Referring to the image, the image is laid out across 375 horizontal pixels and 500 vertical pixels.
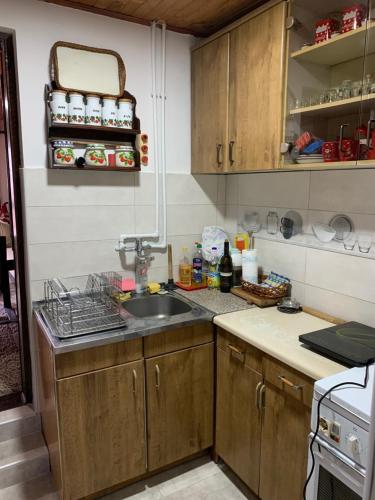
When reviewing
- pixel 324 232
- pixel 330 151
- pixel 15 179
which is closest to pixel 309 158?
pixel 330 151

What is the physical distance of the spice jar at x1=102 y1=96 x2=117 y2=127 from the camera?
193 centimetres

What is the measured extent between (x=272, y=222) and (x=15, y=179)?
4.61ft

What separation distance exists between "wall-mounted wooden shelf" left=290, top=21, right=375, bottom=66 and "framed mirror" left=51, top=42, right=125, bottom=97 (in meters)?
0.93

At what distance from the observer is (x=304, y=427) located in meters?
1.37

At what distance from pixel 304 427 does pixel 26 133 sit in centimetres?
181

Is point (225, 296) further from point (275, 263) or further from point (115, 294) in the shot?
point (115, 294)

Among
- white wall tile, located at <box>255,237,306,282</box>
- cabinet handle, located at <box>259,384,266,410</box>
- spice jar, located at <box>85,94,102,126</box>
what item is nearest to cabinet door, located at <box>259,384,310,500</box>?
cabinet handle, located at <box>259,384,266,410</box>

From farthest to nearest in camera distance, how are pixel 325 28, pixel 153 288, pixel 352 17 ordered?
pixel 153 288, pixel 325 28, pixel 352 17

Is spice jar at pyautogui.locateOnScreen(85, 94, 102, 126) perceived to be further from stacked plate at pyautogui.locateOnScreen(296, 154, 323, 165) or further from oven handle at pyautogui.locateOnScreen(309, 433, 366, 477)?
oven handle at pyautogui.locateOnScreen(309, 433, 366, 477)

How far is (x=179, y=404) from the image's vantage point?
183 cm

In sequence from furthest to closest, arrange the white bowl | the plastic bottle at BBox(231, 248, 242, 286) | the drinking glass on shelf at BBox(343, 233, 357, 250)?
the plastic bottle at BBox(231, 248, 242, 286) < the white bowl < the drinking glass on shelf at BBox(343, 233, 357, 250)

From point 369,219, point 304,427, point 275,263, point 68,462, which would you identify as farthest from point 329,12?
point 68,462

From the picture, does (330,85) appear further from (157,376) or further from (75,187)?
(157,376)

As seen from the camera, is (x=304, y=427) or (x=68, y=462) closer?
(x=304, y=427)
